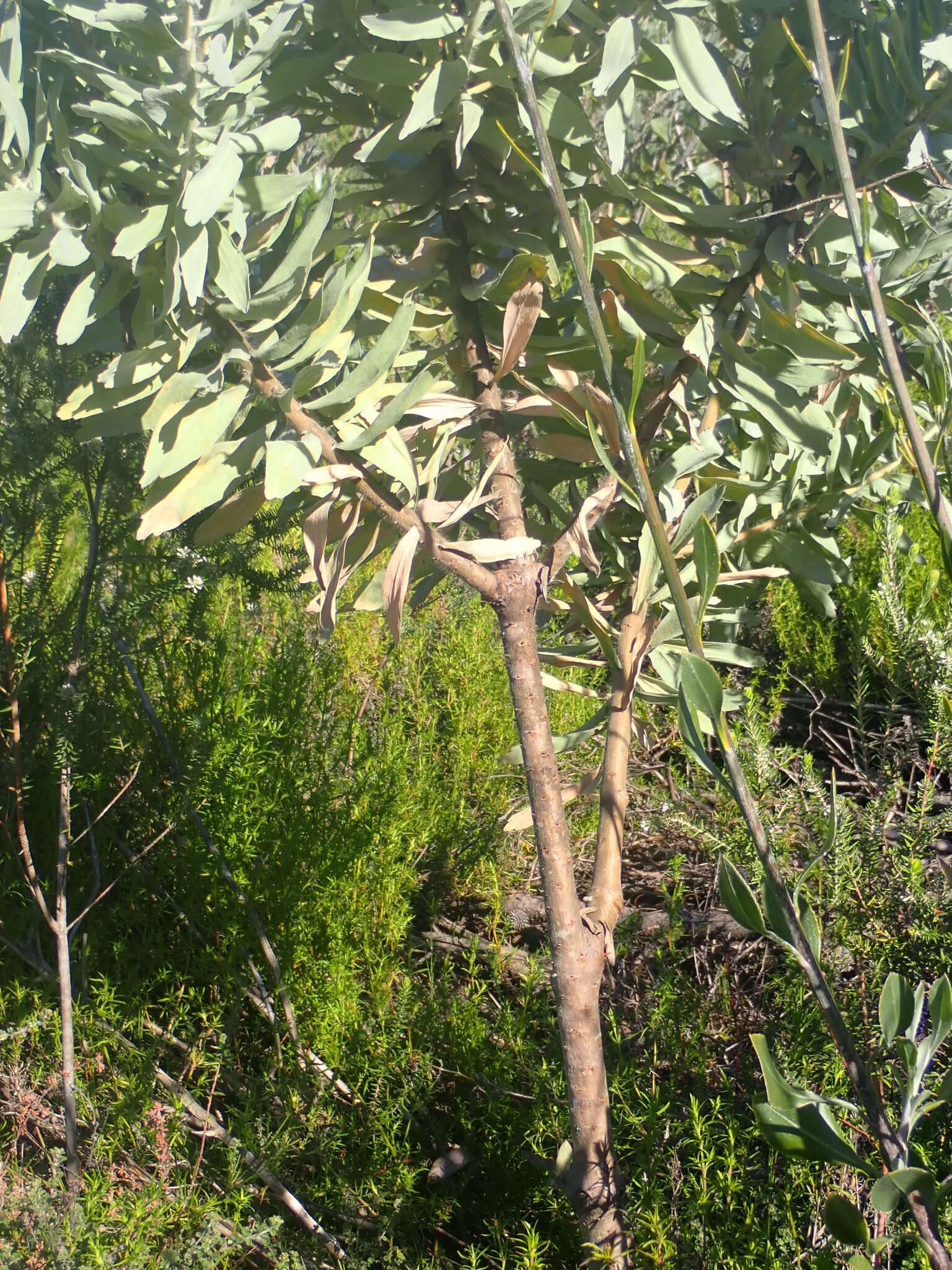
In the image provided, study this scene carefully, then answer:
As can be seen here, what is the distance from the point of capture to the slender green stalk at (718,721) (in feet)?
1.90

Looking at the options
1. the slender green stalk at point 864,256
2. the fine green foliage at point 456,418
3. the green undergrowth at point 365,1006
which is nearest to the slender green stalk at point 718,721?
the fine green foliage at point 456,418

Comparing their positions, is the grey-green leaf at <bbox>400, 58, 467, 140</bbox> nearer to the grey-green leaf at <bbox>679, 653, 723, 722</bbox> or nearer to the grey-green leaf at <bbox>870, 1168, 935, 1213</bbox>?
the grey-green leaf at <bbox>679, 653, 723, 722</bbox>

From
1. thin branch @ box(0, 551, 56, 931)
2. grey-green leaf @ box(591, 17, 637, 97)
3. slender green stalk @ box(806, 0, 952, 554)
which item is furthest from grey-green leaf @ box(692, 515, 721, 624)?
thin branch @ box(0, 551, 56, 931)

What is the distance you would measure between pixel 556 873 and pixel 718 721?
430 mm

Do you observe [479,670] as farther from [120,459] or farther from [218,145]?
[218,145]

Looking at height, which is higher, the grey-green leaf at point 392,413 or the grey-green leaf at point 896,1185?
the grey-green leaf at point 392,413

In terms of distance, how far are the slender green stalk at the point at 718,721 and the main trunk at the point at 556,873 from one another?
0.35 metres

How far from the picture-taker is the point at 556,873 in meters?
0.98

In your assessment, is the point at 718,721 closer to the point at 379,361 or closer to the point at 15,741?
the point at 379,361

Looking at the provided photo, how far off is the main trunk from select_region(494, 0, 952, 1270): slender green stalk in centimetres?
35

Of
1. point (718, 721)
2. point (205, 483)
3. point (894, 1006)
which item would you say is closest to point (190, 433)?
point (205, 483)

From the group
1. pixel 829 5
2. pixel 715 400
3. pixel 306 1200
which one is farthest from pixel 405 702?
pixel 829 5

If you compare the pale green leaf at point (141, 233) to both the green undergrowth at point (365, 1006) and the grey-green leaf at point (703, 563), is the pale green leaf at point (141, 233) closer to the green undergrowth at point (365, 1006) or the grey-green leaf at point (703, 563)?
the grey-green leaf at point (703, 563)

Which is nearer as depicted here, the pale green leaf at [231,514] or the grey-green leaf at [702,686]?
the grey-green leaf at [702,686]
